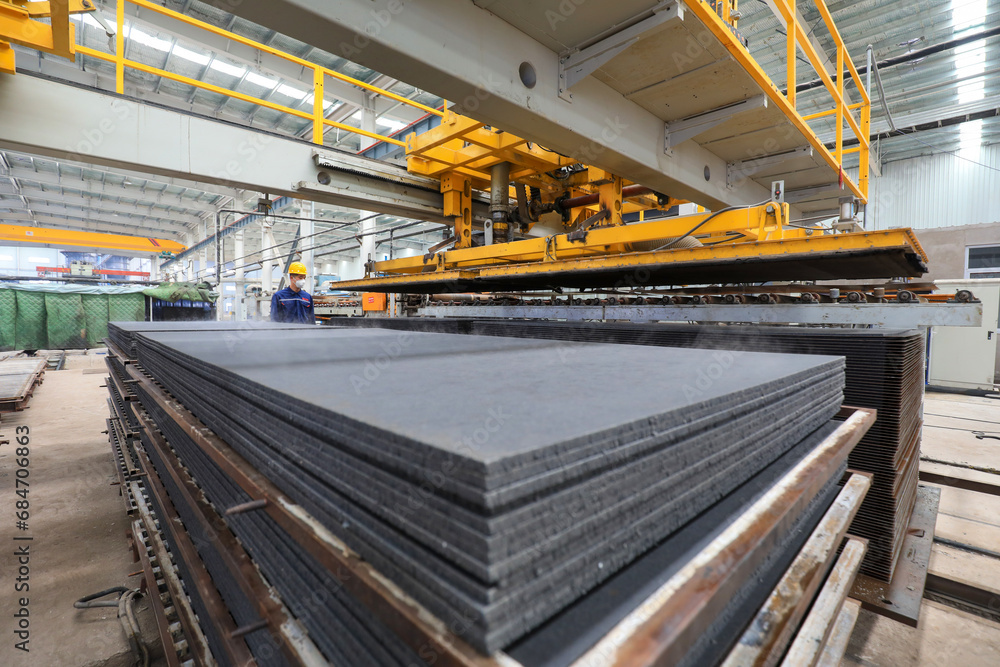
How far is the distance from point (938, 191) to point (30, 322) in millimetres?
21308

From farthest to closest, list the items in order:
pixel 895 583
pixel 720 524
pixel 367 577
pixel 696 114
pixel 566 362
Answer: pixel 696 114, pixel 895 583, pixel 566 362, pixel 720 524, pixel 367 577

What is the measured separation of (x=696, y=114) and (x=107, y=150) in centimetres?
366

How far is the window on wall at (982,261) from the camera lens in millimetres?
8477

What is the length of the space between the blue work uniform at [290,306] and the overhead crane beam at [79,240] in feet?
53.2

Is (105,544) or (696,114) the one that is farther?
(696,114)

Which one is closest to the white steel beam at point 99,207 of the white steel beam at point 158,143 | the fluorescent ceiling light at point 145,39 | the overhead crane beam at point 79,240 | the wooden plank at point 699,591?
the overhead crane beam at point 79,240

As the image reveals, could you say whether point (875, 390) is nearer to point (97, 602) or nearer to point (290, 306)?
point (97, 602)

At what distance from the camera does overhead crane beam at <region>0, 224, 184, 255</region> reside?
15500 mm

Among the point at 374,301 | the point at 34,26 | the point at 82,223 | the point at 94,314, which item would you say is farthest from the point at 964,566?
the point at 82,223

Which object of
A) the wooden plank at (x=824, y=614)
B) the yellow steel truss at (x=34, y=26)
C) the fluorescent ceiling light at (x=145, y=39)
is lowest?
the wooden plank at (x=824, y=614)

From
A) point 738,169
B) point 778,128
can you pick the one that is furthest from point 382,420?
point 738,169

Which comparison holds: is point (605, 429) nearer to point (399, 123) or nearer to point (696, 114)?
point (696, 114)

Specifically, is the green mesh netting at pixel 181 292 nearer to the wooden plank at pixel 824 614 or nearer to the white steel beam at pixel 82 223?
the wooden plank at pixel 824 614

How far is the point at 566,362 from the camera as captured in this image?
4.27 feet
